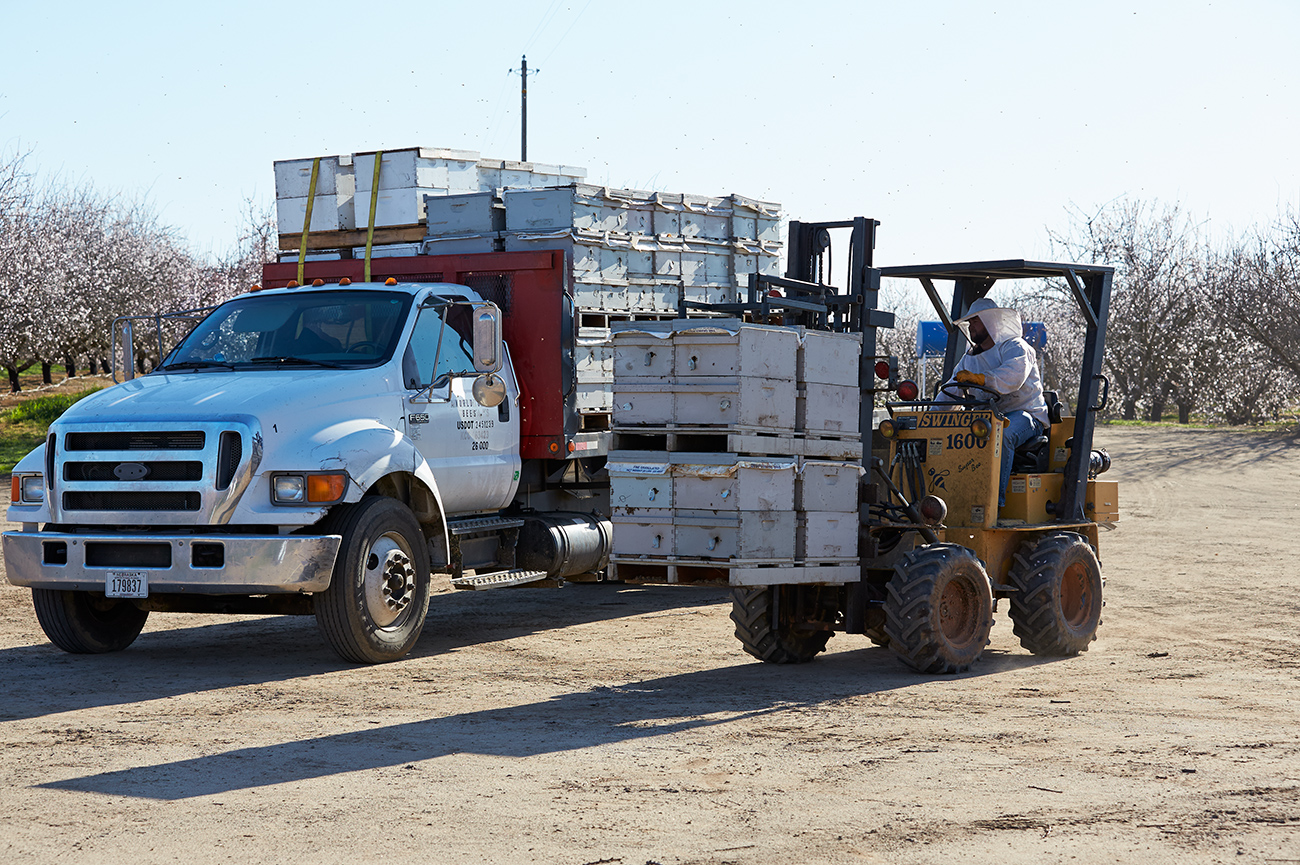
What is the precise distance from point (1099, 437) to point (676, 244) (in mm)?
22243

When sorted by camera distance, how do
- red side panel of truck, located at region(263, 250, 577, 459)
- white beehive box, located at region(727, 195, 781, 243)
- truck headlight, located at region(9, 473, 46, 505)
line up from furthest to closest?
white beehive box, located at region(727, 195, 781, 243) < red side panel of truck, located at region(263, 250, 577, 459) < truck headlight, located at region(9, 473, 46, 505)

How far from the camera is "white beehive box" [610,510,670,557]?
340 inches

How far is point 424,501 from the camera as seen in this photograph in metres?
10.2

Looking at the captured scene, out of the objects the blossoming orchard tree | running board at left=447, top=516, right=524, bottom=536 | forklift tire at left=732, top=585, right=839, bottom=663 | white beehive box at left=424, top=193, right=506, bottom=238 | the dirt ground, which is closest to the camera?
the dirt ground

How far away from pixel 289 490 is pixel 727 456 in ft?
9.15

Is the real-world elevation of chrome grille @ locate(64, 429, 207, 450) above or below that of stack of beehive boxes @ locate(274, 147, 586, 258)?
below

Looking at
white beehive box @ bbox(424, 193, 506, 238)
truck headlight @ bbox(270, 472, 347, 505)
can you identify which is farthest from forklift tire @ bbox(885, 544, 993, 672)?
white beehive box @ bbox(424, 193, 506, 238)

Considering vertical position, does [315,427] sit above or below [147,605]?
above

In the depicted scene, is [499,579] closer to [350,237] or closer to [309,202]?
[350,237]

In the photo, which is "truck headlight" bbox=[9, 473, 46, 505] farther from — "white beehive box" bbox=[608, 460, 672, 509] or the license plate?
"white beehive box" bbox=[608, 460, 672, 509]

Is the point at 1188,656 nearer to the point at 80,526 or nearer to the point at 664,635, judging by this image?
the point at 664,635

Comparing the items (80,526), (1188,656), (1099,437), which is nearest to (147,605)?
(80,526)

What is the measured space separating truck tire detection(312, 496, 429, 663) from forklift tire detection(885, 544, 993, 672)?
3144 mm

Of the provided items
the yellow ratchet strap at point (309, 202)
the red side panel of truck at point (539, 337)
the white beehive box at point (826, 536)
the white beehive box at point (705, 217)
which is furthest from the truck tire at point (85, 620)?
the white beehive box at point (705, 217)
